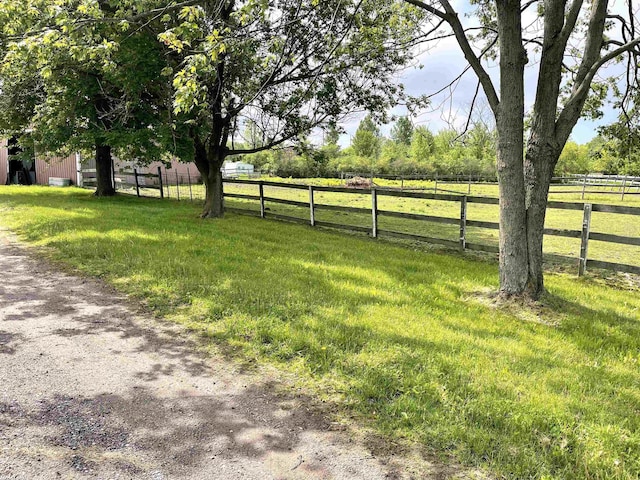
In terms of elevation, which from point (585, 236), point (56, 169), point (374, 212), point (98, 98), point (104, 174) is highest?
point (98, 98)

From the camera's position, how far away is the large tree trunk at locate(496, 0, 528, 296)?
200 inches

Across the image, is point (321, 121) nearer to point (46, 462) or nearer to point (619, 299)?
point (619, 299)

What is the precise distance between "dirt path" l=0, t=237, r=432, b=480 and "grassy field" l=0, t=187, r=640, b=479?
37 centimetres

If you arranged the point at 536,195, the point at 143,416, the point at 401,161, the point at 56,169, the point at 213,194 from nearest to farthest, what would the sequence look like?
the point at 143,416 < the point at 536,195 < the point at 213,194 < the point at 56,169 < the point at 401,161

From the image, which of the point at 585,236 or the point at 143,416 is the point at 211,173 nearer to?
the point at 585,236

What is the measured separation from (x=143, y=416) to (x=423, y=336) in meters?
2.46

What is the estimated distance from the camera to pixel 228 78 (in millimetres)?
10680

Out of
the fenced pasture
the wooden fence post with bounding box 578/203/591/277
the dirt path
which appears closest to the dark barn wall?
the fenced pasture

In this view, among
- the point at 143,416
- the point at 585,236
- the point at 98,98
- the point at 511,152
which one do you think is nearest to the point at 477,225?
the point at 585,236

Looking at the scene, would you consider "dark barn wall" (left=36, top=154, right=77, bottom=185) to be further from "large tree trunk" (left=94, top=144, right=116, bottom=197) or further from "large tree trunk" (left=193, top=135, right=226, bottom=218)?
"large tree trunk" (left=193, top=135, right=226, bottom=218)

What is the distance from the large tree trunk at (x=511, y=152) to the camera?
5.07 m

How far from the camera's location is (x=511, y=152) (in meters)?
5.18

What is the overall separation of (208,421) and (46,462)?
869mm

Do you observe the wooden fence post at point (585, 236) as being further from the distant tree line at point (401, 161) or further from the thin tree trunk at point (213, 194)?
the distant tree line at point (401, 161)
